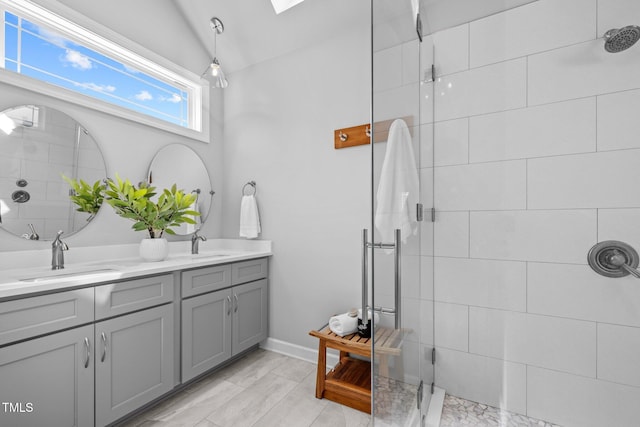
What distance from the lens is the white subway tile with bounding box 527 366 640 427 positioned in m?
1.23

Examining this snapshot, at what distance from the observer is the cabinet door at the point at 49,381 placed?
1.07 metres

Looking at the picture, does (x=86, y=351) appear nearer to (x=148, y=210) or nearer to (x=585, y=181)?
(x=148, y=210)

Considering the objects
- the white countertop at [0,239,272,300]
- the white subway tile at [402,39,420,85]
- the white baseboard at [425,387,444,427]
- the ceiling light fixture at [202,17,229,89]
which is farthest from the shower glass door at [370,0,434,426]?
the ceiling light fixture at [202,17,229,89]

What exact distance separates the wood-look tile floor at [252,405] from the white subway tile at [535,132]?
164 centimetres

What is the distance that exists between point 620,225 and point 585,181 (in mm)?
236

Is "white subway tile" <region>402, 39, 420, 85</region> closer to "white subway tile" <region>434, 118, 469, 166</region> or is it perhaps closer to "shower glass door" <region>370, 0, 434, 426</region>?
"shower glass door" <region>370, 0, 434, 426</region>

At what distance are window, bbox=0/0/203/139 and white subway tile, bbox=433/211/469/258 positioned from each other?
2.22 metres

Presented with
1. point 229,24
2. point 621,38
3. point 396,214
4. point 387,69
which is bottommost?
point 396,214

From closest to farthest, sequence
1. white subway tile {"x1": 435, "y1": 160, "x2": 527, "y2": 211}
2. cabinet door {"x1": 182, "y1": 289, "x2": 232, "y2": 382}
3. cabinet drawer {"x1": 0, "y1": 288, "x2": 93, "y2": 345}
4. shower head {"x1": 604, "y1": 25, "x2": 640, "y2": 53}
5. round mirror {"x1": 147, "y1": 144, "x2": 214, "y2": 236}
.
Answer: cabinet drawer {"x1": 0, "y1": 288, "x2": 93, "y2": 345}
shower head {"x1": 604, "y1": 25, "x2": 640, "y2": 53}
white subway tile {"x1": 435, "y1": 160, "x2": 527, "y2": 211}
cabinet door {"x1": 182, "y1": 289, "x2": 232, "y2": 382}
round mirror {"x1": 147, "y1": 144, "x2": 214, "y2": 236}

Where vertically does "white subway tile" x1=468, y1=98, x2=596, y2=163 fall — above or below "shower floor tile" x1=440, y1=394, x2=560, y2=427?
above

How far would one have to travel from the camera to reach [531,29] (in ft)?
4.53

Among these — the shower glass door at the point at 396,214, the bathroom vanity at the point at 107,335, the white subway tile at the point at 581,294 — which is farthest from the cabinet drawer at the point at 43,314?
the white subway tile at the point at 581,294

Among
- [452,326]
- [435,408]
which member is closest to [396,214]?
[452,326]

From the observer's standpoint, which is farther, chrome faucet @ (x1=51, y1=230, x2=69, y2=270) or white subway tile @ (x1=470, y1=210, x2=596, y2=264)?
chrome faucet @ (x1=51, y1=230, x2=69, y2=270)
